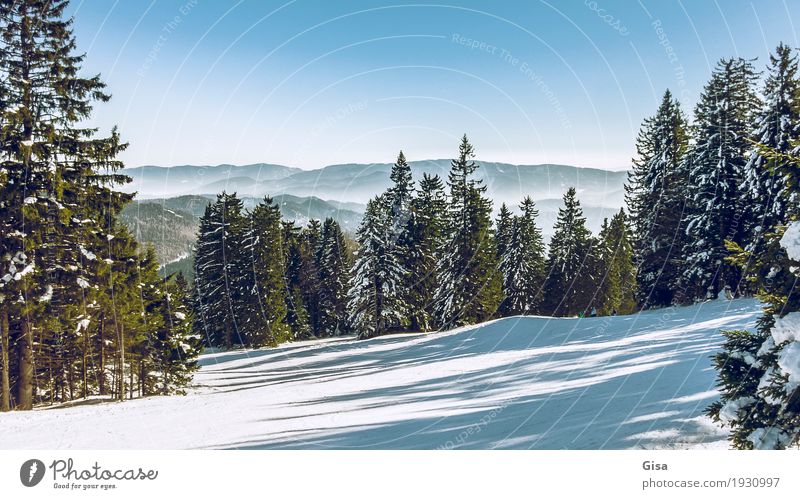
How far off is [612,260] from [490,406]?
42.5 m

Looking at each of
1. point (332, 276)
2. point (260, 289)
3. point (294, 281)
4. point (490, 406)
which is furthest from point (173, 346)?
point (294, 281)

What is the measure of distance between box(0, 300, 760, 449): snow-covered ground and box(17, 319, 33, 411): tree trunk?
123 inches

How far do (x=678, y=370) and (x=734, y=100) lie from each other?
79.9ft

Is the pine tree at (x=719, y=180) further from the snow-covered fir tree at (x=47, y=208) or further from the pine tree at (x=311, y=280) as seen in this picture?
the pine tree at (x=311, y=280)

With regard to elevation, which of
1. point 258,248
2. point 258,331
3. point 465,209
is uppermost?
point 465,209

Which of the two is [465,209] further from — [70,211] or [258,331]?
[70,211]

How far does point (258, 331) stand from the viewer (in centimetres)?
3834

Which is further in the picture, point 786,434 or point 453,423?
point 453,423

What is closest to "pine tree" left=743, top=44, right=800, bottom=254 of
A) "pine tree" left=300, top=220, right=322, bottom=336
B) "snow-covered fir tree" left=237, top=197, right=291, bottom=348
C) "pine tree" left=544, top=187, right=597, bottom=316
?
"pine tree" left=544, top=187, right=597, bottom=316

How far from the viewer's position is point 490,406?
356 inches

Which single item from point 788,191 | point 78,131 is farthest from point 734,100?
point 78,131

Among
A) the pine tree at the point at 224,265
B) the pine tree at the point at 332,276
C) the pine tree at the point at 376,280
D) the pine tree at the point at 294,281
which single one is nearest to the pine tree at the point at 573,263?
the pine tree at the point at 376,280

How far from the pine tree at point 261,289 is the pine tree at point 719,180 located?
1288 inches

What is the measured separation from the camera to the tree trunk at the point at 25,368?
1485 centimetres
